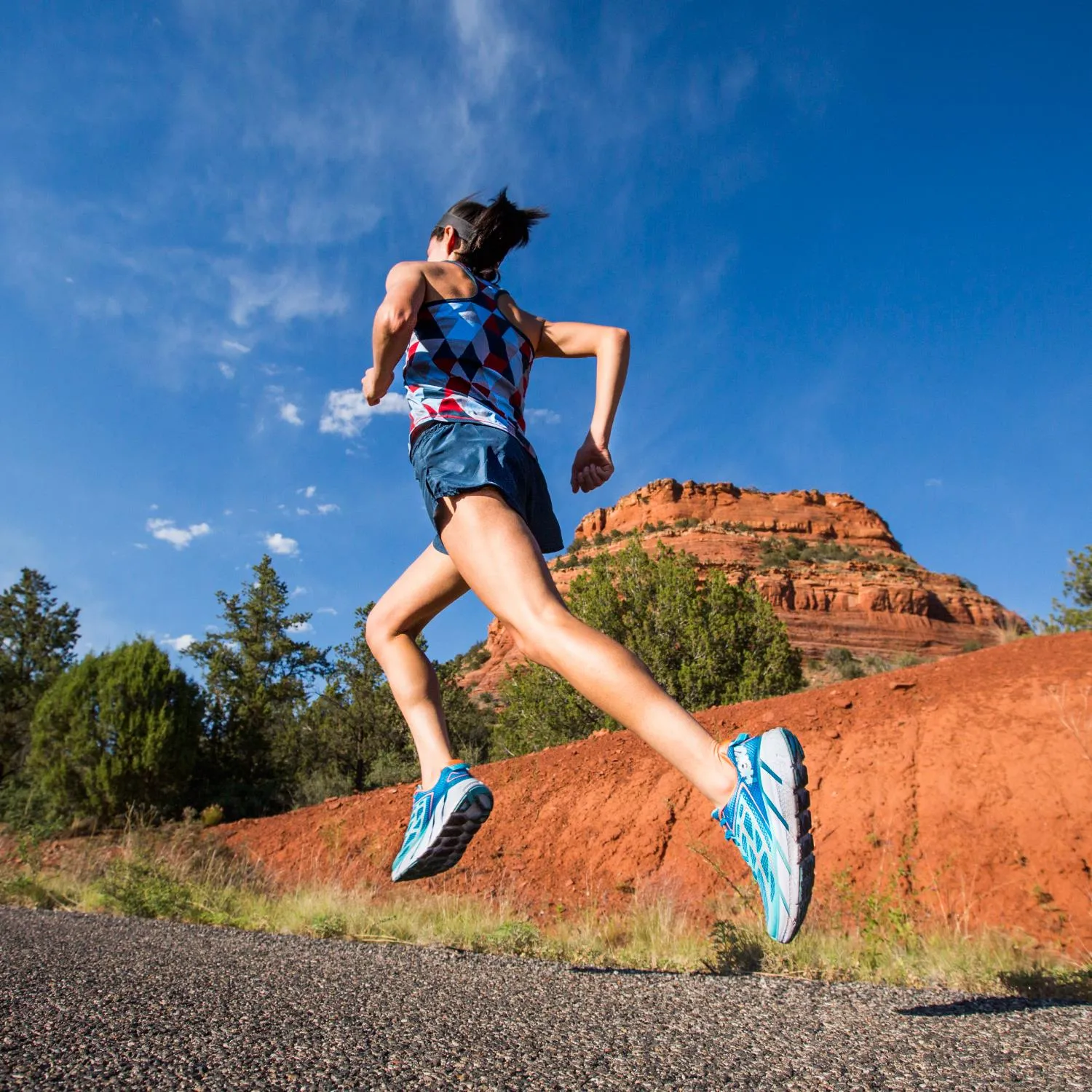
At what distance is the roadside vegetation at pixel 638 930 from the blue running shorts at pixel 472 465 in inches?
83.3

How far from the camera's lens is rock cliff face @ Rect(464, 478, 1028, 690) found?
56.0 m

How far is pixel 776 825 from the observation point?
1.51 m

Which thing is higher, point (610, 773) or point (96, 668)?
point (96, 668)

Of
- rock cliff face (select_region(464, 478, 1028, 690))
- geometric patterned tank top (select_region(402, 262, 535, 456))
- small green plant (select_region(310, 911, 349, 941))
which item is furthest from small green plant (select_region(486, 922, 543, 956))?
rock cliff face (select_region(464, 478, 1028, 690))

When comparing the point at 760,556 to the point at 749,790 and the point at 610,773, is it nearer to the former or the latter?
the point at 610,773

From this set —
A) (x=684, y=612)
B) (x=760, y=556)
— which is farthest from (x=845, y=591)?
(x=684, y=612)

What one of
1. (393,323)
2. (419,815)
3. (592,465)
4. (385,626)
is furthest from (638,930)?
(393,323)

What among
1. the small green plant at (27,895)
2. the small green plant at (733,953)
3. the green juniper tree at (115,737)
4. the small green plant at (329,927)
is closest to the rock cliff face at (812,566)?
the green juniper tree at (115,737)

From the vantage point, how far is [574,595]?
19312 mm

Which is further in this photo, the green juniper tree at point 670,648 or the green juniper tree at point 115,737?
the green juniper tree at point 670,648

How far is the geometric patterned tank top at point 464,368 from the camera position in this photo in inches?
79.7

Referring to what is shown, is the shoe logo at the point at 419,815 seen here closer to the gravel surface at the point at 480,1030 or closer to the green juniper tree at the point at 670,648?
the gravel surface at the point at 480,1030

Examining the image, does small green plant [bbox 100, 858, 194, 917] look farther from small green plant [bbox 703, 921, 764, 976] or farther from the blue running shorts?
the blue running shorts

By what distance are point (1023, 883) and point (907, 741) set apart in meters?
1.63
